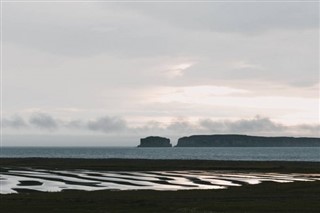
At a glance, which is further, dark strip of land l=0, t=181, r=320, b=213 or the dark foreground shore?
the dark foreground shore

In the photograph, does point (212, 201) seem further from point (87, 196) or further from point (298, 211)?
point (87, 196)

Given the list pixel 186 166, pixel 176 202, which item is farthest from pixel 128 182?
pixel 186 166

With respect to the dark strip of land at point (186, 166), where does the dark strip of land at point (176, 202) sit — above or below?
above

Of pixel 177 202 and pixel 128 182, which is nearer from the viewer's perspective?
pixel 177 202

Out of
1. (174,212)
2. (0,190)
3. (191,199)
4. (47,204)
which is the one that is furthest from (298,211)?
(0,190)

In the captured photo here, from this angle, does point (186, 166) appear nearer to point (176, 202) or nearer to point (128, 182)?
point (128, 182)

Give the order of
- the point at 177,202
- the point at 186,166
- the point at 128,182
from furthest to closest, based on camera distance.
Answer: the point at 186,166
the point at 128,182
the point at 177,202

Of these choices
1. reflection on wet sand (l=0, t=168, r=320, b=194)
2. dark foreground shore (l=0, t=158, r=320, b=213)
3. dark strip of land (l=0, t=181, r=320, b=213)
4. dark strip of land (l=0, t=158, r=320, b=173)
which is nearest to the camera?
dark strip of land (l=0, t=181, r=320, b=213)

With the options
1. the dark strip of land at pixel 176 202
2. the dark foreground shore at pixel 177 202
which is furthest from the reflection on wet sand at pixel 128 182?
the dark strip of land at pixel 176 202

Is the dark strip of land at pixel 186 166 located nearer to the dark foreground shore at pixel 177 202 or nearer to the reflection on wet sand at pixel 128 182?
the reflection on wet sand at pixel 128 182

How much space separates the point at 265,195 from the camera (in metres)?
39.9

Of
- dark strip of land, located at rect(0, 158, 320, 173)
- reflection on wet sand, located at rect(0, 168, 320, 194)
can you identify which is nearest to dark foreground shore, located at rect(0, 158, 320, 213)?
reflection on wet sand, located at rect(0, 168, 320, 194)

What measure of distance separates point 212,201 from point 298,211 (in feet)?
23.2

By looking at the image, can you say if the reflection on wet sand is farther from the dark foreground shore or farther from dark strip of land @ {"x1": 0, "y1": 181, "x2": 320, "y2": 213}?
dark strip of land @ {"x1": 0, "y1": 181, "x2": 320, "y2": 213}
